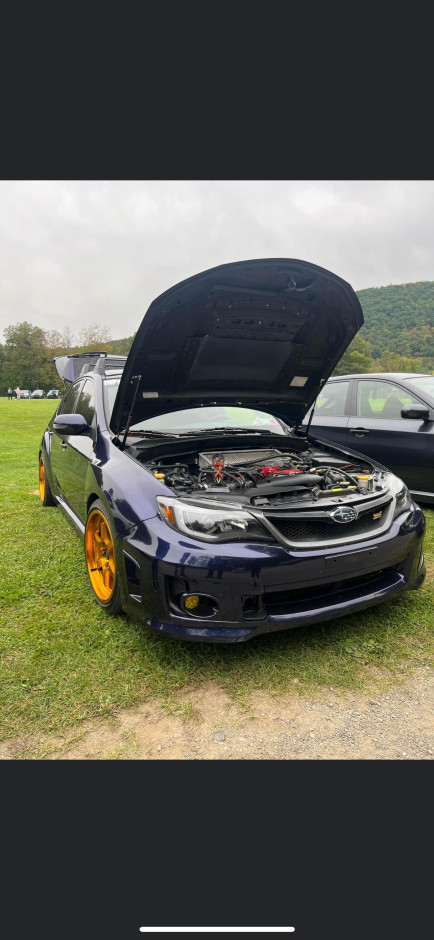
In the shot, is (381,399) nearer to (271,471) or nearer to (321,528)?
(271,471)

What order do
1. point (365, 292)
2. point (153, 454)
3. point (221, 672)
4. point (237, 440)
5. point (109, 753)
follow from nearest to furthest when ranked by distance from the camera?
1. point (109, 753)
2. point (221, 672)
3. point (153, 454)
4. point (237, 440)
5. point (365, 292)

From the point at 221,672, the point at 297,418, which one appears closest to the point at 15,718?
the point at 221,672

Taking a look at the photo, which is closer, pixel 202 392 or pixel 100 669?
pixel 100 669

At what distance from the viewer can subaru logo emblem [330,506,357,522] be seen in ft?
7.98

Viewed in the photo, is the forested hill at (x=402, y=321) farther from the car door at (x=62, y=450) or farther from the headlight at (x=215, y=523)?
the headlight at (x=215, y=523)

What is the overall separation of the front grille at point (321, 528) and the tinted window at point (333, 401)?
3.10 metres

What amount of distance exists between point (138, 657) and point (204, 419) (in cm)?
196

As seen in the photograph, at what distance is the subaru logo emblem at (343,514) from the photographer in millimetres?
2434

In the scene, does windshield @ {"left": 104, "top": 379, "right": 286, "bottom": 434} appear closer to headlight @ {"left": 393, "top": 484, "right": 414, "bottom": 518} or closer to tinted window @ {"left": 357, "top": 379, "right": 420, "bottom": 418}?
headlight @ {"left": 393, "top": 484, "right": 414, "bottom": 518}

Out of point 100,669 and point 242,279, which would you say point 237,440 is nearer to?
point 242,279

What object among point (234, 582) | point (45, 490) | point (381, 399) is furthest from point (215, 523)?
point (381, 399)

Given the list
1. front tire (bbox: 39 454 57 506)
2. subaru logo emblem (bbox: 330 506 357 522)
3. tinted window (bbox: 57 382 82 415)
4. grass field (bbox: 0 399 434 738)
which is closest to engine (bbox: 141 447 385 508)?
subaru logo emblem (bbox: 330 506 357 522)

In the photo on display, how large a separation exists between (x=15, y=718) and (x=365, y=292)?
63809 mm

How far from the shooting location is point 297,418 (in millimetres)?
4078
